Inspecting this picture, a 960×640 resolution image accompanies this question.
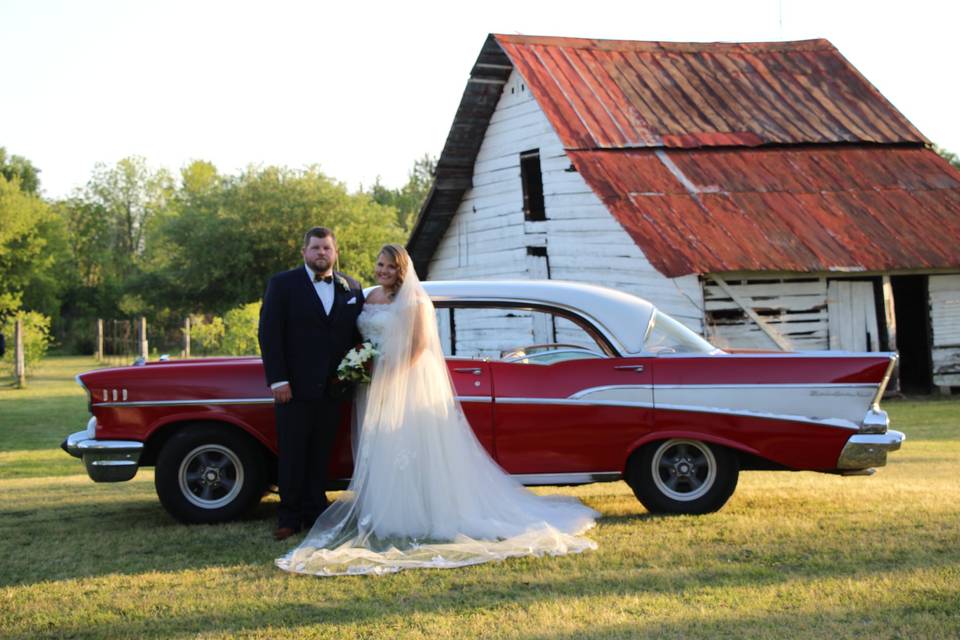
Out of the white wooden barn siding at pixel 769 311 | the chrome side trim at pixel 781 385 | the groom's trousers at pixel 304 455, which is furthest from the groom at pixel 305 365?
the white wooden barn siding at pixel 769 311

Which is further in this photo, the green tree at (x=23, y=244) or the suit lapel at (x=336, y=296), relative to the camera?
the green tree at (x=23, y=244)

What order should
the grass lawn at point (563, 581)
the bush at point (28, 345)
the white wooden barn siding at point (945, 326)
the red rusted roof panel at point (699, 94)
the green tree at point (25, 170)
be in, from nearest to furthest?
the grass lawn at point (563, 581)
the white wooden barn siding at point (945, 326)
the red rusted roof panel at point (699, 94)
the bush at point (28, 345)
the green tree at point (25, 170)

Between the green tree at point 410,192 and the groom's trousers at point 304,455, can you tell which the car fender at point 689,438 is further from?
the green tree at point 410,192

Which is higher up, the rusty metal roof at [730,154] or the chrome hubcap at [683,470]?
the rusty metal roof at [730,154]

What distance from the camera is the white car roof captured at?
754 centimetres

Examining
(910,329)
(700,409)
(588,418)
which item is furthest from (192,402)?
(910,329)

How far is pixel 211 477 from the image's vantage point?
24.5 feet

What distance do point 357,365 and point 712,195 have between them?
47.5 feet

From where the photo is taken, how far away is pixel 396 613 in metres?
5.25

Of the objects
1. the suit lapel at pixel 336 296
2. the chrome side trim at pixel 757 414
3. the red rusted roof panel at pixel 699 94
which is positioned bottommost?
the chrome side trim at pixel 757 414

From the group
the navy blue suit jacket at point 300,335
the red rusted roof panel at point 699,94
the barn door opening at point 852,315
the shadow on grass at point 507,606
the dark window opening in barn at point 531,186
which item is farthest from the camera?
the dark window opening in barn at point 531,186

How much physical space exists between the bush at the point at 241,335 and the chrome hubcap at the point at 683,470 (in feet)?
67.0

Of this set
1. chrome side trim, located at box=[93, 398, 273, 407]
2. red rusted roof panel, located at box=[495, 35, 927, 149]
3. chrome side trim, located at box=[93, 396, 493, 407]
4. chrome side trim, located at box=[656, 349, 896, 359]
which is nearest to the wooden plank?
red rusted roof panel, located at box=[495, 35, 927, 149]

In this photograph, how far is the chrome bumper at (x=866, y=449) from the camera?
726 cm
